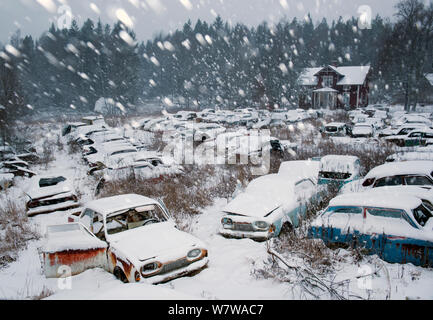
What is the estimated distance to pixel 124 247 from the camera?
530cm

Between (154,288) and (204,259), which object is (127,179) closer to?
(204,259)

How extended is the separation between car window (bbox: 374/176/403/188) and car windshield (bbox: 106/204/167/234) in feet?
18.5


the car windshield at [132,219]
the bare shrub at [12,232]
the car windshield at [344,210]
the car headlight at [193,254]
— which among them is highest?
the car windshield at [344,210]

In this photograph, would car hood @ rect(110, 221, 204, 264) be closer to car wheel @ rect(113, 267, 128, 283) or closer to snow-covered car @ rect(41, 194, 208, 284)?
snow-covered car @ rect(41, 194, 208, 284)

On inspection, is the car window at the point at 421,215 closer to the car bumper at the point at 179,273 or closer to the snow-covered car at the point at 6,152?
the car bumper at the point at 179,273

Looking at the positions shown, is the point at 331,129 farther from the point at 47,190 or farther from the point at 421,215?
the point at 47,190

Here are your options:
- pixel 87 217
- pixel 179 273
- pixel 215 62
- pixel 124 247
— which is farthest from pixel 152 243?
pixel 215 62

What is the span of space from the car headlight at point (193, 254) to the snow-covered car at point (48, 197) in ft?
15.4

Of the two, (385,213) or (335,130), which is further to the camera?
(335,130)

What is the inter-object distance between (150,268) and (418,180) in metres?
6.92

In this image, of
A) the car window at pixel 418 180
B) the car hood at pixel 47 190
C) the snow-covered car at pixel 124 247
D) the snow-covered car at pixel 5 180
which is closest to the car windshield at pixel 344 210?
the snow-covered car at pixel 124 247

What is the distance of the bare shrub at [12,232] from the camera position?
689cm
